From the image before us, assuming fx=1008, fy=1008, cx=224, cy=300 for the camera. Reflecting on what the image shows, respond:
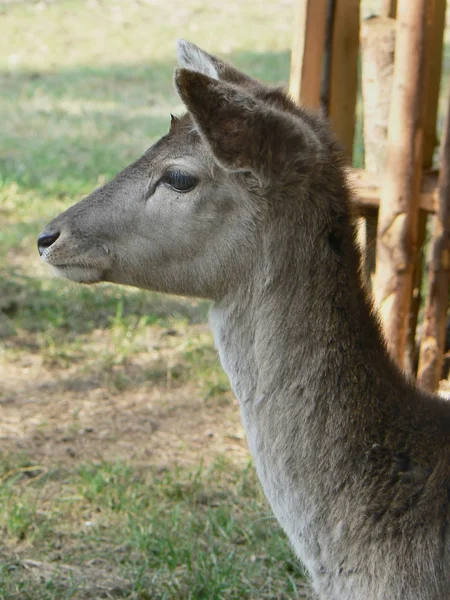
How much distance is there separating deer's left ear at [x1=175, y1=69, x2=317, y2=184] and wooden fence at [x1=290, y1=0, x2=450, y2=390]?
1.24 m

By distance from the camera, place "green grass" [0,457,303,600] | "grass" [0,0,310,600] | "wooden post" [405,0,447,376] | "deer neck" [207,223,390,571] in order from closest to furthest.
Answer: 1. "deer neck" [207,223,390,571]
2. "green grass" [0,457,303,600]
3. "grass" [0,0,310,600]
4. "wooden post" [405,0,447,376]

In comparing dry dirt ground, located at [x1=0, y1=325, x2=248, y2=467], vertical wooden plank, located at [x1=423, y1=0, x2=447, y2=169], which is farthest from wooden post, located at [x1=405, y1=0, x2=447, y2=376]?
dry dirt ground, located at [x1=0, y1=325, x2=248, y2=467]

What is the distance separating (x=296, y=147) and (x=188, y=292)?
2.28 ft

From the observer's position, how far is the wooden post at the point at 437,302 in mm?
4984

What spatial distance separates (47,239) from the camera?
3.81m

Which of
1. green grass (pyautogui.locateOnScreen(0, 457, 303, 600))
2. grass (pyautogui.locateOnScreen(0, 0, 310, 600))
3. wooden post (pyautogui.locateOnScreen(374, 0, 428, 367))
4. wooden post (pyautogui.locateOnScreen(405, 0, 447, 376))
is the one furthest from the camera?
wooden post (pyautogui.locateOnScreen(405, 0, 447, 376))

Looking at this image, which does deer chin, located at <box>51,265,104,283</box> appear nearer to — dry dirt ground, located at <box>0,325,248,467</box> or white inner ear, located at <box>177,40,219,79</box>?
white inner ear, located at <box>177,40,219,79</box>

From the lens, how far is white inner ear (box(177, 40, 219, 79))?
3846mm

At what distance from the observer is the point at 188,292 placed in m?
3.69

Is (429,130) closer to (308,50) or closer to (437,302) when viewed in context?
(308,50)

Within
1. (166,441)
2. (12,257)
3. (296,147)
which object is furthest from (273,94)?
(12,257)

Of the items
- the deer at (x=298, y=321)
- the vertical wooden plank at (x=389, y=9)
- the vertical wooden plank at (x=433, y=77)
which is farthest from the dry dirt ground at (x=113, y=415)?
the vertical wooden plank at (x=389, y=9)

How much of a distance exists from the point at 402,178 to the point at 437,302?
0.66m

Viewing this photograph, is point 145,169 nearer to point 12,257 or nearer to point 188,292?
point 188,292
